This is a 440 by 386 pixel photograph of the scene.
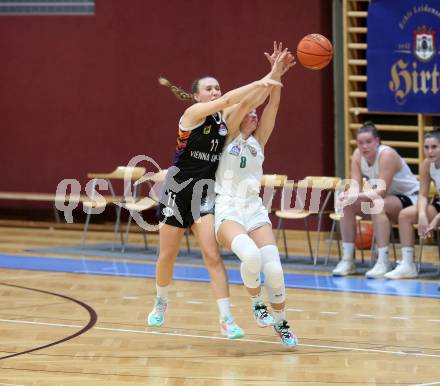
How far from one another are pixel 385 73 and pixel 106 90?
12.9 ft

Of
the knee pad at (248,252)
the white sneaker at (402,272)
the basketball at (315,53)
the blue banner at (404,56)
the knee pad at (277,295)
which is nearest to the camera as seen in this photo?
the knee pad at (248,252)

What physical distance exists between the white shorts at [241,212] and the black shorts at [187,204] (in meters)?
0.09

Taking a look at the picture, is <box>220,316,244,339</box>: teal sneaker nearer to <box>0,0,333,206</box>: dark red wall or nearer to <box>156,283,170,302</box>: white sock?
<box>156,283,170,302</box>: white sock

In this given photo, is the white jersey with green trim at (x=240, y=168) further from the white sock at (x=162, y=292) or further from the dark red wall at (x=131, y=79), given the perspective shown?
the dark red wall at (x=131, y=79)

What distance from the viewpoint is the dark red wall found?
13773 millimetres

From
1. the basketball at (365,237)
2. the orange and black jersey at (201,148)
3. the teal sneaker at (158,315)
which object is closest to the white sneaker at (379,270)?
the basketball at (365,237)

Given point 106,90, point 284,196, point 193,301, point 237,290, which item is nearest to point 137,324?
point 193,301

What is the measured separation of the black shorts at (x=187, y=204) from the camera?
24.5ft

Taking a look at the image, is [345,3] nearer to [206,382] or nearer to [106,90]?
[106,90]

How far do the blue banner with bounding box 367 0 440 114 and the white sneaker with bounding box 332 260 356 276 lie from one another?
261 centimetres

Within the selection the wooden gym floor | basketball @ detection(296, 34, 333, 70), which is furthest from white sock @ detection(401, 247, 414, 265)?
basketball @ detection(296, 34, 333, 70)

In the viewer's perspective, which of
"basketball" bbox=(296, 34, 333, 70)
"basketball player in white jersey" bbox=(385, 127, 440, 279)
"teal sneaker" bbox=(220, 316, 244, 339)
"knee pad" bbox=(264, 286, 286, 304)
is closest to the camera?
"knee pad" bbox=(264, 286, 286, 304)

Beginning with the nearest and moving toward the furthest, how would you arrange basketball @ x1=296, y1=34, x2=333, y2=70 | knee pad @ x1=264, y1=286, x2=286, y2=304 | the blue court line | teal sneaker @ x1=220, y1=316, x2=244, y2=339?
knee pad @ x1=264, y1=286, x2=286, y2=304 → teal sneaker @ x1=220, y1=316, x2=244, y2=339 → basketball @ x1=296, y1=34, x2=333, y2=70 → the blue court line

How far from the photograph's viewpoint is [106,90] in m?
15.0
